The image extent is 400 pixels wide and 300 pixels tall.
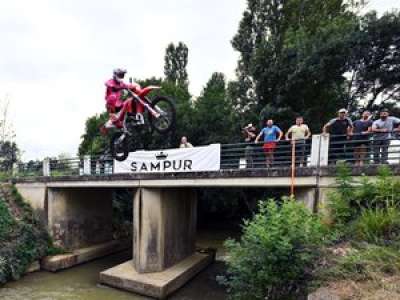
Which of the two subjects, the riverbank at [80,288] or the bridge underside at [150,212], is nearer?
the bridge underside at [150,212]

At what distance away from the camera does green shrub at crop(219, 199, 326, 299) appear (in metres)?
4.18

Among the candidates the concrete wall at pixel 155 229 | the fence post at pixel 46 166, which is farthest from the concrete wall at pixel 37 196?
the concrete wall at pixel 155 229

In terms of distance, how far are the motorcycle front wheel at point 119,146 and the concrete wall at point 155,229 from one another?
2.17 m

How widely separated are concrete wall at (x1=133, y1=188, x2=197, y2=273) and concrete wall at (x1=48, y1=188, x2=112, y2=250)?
14.0 ft

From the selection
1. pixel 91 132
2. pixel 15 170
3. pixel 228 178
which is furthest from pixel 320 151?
pixel 91 132

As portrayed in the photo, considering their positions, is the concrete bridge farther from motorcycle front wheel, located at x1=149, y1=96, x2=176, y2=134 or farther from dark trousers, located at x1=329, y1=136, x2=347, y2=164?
motorcycle front wheel, located at x1=149, y1=96, x2=176, y2=134

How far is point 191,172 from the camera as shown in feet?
27.1

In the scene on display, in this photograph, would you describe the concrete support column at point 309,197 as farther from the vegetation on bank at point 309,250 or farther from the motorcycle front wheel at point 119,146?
the motorcycle front wheel at point 119,146

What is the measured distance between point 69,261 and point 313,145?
9.74 m

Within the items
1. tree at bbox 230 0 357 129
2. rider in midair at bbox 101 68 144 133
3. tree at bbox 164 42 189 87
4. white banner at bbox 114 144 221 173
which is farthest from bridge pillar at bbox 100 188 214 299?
tree at bbox 164 42 189 87

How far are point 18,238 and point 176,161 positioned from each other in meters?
6.85

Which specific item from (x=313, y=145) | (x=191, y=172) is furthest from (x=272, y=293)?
(x=191, y=172)

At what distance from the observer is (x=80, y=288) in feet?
28.7

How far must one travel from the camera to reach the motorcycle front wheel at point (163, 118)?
20.9ft
